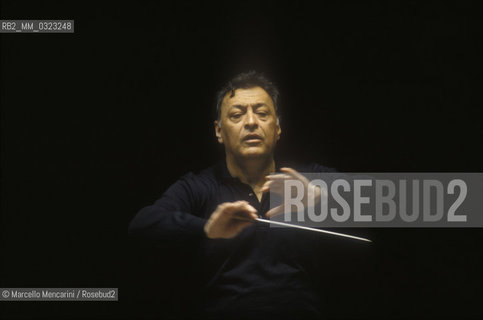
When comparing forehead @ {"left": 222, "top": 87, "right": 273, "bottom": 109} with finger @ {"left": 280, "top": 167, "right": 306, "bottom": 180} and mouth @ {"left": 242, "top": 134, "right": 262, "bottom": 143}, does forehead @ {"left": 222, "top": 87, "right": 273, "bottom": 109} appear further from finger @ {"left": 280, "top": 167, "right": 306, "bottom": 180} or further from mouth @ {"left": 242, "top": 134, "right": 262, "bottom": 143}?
finger @ {"left": 280, "top": 167, "right": 306, "bottom": 180}

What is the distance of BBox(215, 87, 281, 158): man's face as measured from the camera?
1969 millimetres

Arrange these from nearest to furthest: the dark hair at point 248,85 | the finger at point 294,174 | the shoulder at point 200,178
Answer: the finger at point 294,174 < the shoulder at point 200,178 < the dark hair at point 248,85

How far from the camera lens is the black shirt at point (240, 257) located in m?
1.77

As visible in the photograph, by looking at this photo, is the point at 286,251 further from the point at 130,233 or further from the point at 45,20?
the point at 45,20

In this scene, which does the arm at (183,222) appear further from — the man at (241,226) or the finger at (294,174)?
the finger at (294,174)

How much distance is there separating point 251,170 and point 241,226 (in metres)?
0.31

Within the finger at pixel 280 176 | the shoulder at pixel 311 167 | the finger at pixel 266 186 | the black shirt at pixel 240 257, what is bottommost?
the black shirt at pixel 240 257

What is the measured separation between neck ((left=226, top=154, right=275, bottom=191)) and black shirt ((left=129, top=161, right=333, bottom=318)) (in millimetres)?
111

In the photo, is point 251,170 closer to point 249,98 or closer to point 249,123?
point 249,123

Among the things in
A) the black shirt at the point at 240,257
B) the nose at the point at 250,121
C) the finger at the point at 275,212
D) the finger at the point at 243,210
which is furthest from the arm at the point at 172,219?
the nose at the point at 250,121

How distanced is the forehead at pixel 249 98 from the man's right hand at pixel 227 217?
491 millimetres

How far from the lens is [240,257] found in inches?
72.5

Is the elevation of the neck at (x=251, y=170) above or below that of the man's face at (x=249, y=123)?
below

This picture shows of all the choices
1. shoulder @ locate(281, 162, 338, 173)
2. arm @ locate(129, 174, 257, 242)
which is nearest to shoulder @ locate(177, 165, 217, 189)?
arm @ locate(129, 174, 257, 242)
